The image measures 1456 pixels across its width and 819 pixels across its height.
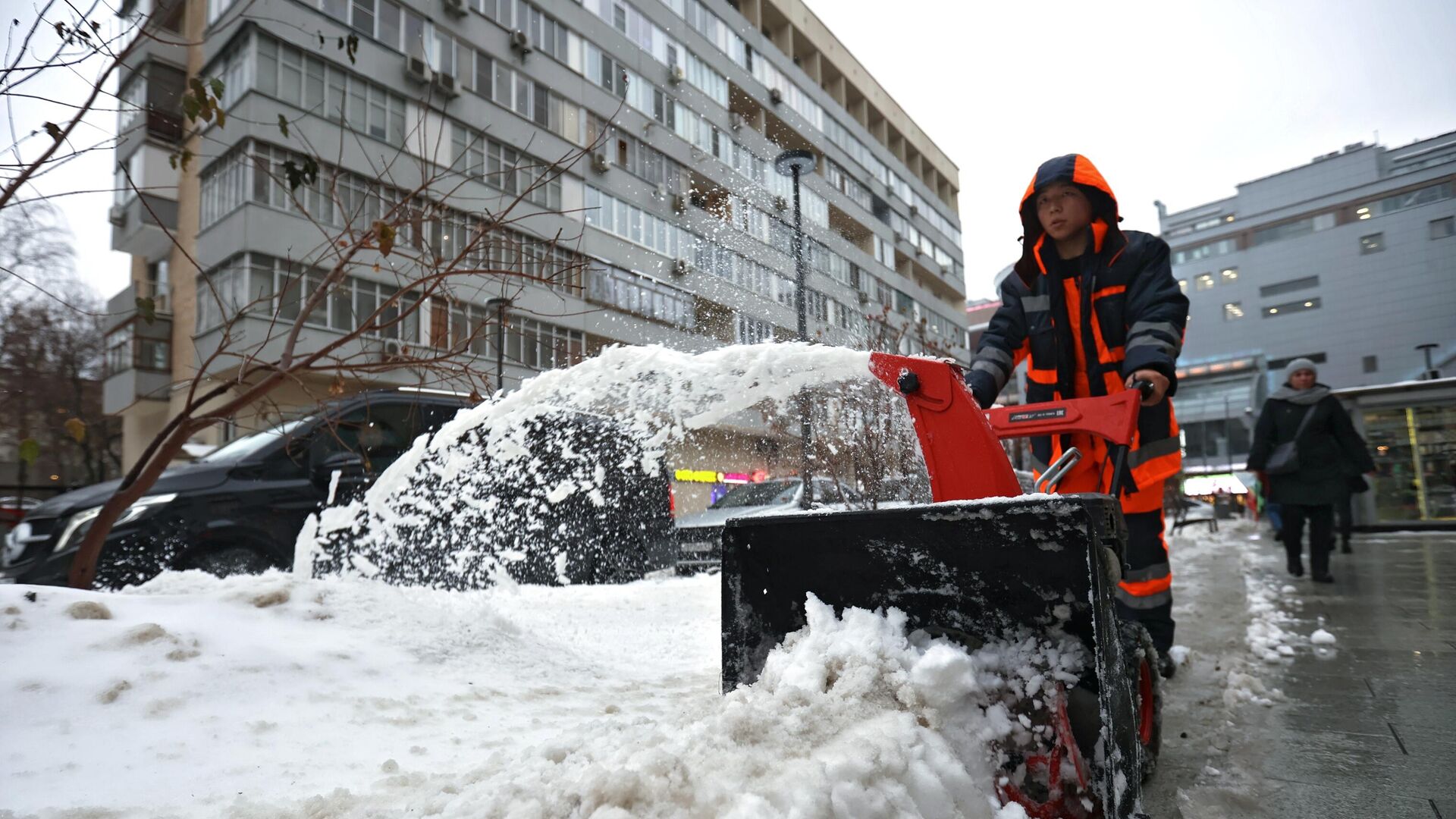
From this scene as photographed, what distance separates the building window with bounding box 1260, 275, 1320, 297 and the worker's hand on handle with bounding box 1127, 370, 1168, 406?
63764mm

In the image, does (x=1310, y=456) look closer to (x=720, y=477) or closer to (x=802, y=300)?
(x=720, y=477)

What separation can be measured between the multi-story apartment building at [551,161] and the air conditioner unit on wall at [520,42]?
5cm

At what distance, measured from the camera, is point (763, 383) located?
342 centimetres

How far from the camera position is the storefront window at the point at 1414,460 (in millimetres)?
11531

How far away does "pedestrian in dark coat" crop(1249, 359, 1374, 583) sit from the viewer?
704cm

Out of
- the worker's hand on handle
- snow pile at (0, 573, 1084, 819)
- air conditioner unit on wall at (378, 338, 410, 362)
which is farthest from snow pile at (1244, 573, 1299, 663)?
air conditioner unit on wall at (378, 338, 410, 362)

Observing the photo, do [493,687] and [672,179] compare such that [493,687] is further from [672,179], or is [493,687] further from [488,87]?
[672,179]

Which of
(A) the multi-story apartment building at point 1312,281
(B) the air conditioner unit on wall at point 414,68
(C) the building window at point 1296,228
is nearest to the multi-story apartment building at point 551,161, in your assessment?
(B) the air conditioner unit on wall at point 414,68

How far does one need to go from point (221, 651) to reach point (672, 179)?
2845 centimetres

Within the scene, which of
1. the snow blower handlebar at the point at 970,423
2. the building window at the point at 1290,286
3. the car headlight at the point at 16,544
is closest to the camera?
the snow blower handlebar at the point at 970,423

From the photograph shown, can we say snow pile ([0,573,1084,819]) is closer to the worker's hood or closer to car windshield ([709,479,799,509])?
the worker's hood

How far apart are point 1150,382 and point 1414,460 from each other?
12295 millimetres

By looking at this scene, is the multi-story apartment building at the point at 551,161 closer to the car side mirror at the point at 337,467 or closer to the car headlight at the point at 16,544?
Result: the car side mirror at the point at 337,467

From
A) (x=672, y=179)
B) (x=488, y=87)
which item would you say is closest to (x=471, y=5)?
(x=488, y=87)
